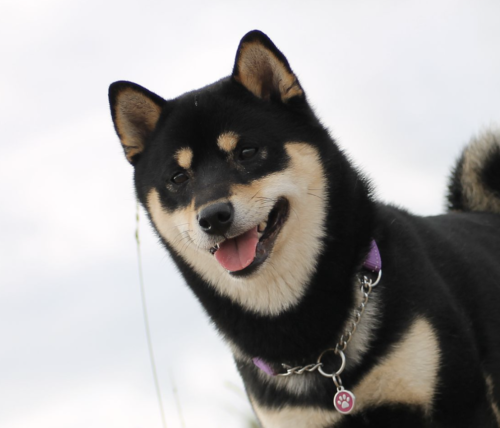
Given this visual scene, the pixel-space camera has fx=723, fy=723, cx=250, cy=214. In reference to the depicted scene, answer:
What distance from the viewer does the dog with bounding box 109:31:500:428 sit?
3.48m

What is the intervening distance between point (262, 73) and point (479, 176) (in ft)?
6.84

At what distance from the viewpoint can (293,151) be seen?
12.3ft

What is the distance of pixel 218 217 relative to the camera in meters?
3.45

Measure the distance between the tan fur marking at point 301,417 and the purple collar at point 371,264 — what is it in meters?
0.21

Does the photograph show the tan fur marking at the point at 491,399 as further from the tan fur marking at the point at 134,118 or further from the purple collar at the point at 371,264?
the tan fur marking at the point at 134,118

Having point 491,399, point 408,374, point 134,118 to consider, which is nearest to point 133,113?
point 134,118

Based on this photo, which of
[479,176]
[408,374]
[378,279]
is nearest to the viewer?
[408,374]

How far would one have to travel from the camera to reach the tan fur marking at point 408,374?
3.42 m

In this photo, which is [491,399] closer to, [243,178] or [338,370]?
[338,370]

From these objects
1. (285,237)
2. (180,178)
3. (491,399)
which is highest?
(180,178)

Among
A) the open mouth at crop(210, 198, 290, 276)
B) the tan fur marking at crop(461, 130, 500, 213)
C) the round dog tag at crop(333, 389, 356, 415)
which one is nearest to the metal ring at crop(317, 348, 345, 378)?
the round dog tag at crop(333, 389, 356, 415)

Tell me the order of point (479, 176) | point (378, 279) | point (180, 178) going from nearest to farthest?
point (378, 279) → point (180, 178) → point (479, 176)

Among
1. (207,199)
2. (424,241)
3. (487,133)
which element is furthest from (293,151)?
(487,133)

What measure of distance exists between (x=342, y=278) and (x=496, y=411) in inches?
40.0
